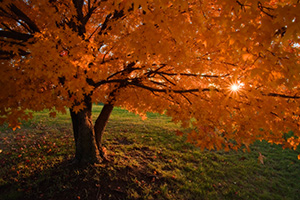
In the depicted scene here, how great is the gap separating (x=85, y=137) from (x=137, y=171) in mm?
2075

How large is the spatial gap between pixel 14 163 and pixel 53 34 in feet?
16.0

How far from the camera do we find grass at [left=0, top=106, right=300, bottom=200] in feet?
14.1

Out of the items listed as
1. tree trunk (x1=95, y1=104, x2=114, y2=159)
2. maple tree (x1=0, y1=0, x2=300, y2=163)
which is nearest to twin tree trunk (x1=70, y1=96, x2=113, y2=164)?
tree trunk (x1=95, y1=104, x2=114, y2=159)

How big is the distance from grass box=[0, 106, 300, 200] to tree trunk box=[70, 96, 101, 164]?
329 mm

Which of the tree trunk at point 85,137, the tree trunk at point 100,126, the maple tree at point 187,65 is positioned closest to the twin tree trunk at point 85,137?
the tree trunk at point 85,137

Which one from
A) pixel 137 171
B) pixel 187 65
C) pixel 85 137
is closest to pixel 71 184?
pixel 85 137

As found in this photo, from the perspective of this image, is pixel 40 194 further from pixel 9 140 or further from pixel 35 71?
pixel 9 140

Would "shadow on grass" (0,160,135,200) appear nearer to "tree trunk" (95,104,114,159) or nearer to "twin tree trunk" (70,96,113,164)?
"twin tree trunk" (70,96,113,164)

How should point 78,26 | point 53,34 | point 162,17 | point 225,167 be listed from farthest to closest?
point 225,167 → point 78,26 → point 53,34 → point 162,17

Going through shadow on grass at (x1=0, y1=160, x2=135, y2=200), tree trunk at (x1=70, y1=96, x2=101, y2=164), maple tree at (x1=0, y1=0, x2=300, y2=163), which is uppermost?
maple tree at (x1=0, y1=0, x2=300, y2=163)

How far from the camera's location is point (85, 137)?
491cm

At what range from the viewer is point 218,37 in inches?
91.9

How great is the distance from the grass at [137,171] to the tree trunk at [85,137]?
33cm

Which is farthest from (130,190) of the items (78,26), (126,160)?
(78,26)
